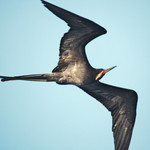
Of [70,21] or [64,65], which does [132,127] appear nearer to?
[64,65]

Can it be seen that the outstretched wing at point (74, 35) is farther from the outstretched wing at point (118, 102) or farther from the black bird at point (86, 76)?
the outstretched wing at point (118, 102)

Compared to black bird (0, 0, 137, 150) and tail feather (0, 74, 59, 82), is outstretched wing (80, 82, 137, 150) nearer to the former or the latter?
black bird (0, 0, 137, 150)

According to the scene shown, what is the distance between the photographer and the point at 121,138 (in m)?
9.56

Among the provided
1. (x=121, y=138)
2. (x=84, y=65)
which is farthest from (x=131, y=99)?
(x=84, y=65)

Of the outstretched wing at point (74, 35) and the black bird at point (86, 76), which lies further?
the black bird at point (86, 76)

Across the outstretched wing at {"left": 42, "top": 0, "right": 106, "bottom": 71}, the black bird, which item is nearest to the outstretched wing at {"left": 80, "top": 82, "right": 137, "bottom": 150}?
the black bird

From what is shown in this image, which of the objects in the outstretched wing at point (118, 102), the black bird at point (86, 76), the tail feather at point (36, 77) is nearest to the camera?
the tail feather at point (36, 77)

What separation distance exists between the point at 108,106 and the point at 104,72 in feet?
5.08

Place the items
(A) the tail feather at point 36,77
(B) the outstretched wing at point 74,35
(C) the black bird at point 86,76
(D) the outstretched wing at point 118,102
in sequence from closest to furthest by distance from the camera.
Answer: (B) the outstretched wing at point 74,35 → (A) the tail feather at point 36,77 → (C) the black bird at point 86,76 → (D) the outstretched wing at point 118,102

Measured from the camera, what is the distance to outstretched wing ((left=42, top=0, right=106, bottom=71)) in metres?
8.37

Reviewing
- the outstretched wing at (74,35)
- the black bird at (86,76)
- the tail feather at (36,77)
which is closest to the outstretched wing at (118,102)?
the black bird at (86,76)

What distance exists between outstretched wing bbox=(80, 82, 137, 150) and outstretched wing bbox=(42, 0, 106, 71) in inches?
57.2

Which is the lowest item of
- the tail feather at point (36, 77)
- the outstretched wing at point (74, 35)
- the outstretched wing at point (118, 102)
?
the outstretched wing at point (118, 102)

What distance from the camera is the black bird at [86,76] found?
8719 millimetres
